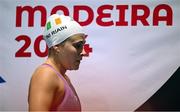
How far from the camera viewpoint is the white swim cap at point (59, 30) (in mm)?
1368

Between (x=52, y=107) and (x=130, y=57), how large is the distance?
660 mm

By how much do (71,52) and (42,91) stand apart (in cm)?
22

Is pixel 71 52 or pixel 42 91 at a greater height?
pixel 71 52

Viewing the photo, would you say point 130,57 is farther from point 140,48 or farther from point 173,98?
point 173,98

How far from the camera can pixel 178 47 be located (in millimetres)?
1749

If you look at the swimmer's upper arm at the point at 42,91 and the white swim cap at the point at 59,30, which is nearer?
the swimmer's upper arm at the point at 42,91

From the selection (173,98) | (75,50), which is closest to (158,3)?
(173,98)

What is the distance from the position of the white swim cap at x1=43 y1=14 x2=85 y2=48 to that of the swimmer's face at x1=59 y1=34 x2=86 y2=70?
22mm

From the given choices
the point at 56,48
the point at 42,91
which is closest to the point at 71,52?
the point at 56,48

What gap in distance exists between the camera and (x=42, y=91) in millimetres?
1224

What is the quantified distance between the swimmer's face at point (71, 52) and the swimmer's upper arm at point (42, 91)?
0.41 ft

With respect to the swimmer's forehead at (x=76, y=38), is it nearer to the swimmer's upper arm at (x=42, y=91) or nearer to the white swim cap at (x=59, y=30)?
the white swim cap at (x=59, y=30)

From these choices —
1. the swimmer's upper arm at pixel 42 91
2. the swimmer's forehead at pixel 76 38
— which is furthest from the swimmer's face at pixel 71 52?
the swimmer's upper arm at pixel 42 91

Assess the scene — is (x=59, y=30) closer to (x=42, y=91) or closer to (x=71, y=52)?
(x=71, y=52)
